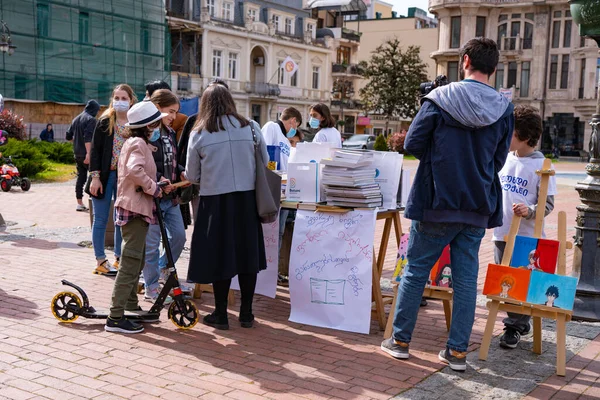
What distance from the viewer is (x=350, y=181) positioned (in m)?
5.57

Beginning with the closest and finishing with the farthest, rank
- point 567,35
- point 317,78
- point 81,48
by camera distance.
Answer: point 81,48, point 567,35, point 317,78

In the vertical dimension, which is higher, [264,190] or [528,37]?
[528,37]

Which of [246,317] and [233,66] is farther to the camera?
[233,66]

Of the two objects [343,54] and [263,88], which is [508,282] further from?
[343,54]

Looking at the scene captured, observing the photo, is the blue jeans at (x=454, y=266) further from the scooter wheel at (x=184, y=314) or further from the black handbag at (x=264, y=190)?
the scooter wheel at (x=184, y=314)

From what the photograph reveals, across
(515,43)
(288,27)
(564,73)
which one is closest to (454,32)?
(515,43)

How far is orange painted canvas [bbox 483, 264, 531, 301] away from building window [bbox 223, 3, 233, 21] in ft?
165

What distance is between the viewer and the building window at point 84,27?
37594 mm

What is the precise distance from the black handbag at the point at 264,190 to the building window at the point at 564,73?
2200 inches

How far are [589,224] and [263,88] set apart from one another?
5017cm

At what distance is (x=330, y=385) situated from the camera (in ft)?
14.4

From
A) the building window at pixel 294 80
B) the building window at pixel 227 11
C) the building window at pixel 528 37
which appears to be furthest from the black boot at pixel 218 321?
the building window at pixel 528 37

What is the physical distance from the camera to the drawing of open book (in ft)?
18.5

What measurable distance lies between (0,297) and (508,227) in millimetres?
4366
